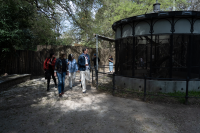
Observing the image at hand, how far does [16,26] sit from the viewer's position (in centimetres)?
871

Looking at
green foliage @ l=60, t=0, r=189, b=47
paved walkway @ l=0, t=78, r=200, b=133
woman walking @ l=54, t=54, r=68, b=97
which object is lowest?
paved walkway @ l=0, t=78, r=200, b=133

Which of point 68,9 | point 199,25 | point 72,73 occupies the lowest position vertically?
point 72,73

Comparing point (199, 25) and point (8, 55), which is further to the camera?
point (8, 55)

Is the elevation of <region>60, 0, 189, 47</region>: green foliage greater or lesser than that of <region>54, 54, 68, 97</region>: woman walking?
greater

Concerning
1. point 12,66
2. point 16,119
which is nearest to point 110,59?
point 12,66

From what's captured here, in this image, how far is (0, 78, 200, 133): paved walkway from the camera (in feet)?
12.0

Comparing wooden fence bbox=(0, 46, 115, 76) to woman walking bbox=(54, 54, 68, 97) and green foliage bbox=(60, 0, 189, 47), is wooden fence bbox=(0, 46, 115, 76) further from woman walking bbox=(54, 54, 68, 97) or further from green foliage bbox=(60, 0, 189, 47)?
woman walking bbox=(54, 54, 68, 97)

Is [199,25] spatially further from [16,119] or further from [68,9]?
[68,9]

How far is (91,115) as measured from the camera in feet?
14.6

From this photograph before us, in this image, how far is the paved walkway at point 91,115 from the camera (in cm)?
366

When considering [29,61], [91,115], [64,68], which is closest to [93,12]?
[29,61]

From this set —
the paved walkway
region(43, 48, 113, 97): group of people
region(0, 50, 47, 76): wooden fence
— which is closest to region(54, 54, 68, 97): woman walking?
region(43, 48, 113, 97): group of people

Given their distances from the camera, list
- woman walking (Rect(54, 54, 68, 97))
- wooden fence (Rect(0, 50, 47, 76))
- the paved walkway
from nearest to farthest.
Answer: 1. the paved walkway
2. woman walking (Rect(54, 54, 68, 97))
3. wooden fence (Rect(0, 50, 47, 76))

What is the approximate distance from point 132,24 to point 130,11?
1172 centimetres
